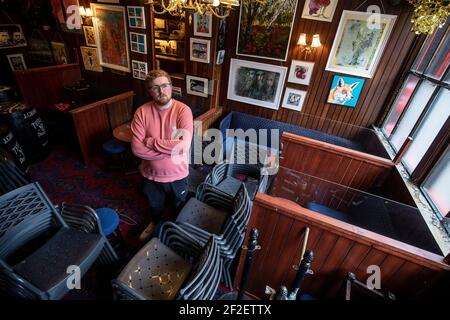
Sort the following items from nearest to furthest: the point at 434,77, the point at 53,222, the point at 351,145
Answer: the point at 53,222 → the point at 434,77 → the point at 351,145

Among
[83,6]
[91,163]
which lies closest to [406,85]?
[91,163]

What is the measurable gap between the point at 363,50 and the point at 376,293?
333cm

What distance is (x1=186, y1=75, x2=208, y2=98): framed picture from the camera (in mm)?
4125

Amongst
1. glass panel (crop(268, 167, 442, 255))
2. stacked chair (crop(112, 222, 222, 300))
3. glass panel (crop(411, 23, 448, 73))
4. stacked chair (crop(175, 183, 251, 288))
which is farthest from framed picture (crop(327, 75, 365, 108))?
stacked chair (crop(112, 222, 222, 300))

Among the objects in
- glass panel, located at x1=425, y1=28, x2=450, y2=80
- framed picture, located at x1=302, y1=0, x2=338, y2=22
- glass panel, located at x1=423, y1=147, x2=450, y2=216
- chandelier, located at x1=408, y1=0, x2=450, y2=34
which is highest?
framed picture, located at x1=302, y1=0, x2=338, y2=22

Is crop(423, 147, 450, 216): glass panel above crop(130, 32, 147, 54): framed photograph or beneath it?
beneath

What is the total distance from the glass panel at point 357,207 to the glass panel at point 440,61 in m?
1.62

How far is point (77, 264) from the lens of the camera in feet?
5.01

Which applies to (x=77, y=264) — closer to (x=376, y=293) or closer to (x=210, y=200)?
(x=210, y=200)

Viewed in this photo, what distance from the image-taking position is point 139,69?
4.54 meters

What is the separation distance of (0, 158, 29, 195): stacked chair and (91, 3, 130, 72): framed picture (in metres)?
3.18

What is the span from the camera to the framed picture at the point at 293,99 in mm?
3879

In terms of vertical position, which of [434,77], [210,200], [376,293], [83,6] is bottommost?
[210,200]

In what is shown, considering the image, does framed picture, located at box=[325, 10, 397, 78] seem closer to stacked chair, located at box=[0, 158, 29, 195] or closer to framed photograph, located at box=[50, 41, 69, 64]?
stacked chair, located at box=[0, 158, 29, 195]
